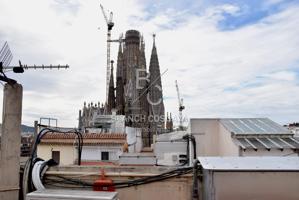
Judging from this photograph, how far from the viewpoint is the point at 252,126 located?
995cm

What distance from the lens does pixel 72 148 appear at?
61.6 ft

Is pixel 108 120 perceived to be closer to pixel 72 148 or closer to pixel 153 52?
pixel 72 148

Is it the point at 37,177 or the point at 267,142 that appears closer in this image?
the point at 37,177

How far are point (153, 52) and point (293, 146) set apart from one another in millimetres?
82853

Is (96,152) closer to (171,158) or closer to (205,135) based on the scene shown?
(171,158)

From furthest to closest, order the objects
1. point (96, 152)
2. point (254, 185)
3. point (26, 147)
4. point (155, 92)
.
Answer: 1. point (155, 92)
2. point (96, 152)
3. point (26, 147)
4. point (254, 185)

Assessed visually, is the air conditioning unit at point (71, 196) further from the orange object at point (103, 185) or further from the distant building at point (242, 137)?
the distant building at point (242, 137)

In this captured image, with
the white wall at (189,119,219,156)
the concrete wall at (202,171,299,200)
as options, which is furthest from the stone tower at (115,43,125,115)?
the concrete wall at (202,171,299,200)

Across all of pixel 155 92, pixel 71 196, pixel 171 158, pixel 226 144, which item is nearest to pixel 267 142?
pixel 226 144

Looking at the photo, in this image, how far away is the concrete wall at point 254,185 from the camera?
3.04 metres

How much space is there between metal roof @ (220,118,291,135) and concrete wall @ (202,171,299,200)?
5.99 meters

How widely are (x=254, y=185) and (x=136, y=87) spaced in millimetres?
78367

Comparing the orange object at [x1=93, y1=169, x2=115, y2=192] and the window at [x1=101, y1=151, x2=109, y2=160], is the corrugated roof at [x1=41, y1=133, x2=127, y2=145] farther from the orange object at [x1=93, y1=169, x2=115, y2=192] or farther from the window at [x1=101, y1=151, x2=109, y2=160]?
the orange object at [x1=93, y1=169, x2=115, y2=192]

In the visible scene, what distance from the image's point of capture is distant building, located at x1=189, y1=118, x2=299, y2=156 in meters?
8.52
